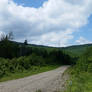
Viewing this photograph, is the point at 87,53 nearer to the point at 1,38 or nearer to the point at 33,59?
the point at 33,59

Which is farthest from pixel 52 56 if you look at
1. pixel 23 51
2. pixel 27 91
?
pixel 27 91

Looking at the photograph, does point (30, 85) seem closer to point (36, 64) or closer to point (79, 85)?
point (79, 85)

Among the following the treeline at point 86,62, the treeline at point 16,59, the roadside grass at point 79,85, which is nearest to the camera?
the roadside grass at point 79,85

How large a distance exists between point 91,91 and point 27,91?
461 centimetres

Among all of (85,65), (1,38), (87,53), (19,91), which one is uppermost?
(1,38)

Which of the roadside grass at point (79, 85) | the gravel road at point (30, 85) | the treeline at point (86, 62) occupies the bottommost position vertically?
the gravel road at point (30, 85)

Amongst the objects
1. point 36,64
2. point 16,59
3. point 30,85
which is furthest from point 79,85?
point 36,64

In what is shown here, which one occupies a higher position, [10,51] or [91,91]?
[10,51]

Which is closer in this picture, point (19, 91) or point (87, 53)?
point (19, 91)

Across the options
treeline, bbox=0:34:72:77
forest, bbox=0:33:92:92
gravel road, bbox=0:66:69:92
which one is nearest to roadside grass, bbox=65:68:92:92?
forest, bbox=0:33:92:92

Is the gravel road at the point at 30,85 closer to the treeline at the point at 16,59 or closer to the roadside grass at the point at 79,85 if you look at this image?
the roadside grass at the point at 79,85

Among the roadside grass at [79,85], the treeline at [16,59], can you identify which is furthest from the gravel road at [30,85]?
the treeline at [16,59]

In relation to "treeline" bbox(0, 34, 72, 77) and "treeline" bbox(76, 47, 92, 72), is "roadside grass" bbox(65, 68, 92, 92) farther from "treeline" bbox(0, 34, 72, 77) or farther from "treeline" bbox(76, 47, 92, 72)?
"treeline" bbox(0, 34, 72, 77)

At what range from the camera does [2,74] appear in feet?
72.7
